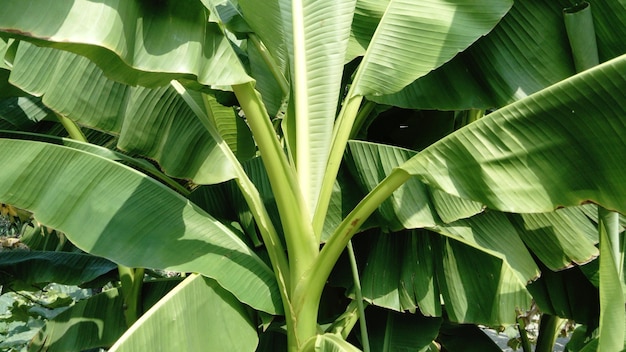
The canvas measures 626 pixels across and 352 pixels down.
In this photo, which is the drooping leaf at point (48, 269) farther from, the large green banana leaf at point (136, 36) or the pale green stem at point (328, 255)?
the large green banana leaf at point (136, 36)

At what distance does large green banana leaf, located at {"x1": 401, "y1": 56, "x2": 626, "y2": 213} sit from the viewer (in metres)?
1.07

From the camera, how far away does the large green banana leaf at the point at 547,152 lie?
3.50ft

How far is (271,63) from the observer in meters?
1.99

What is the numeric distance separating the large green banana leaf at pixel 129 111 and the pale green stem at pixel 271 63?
369 mm

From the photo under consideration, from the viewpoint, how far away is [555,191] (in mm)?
1162

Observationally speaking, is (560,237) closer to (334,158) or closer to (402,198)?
(402,198)

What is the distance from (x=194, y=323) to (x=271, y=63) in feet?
3.16

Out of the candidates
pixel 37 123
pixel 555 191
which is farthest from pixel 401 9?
pixel 37 123

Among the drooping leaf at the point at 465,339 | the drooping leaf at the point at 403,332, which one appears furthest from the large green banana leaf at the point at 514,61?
the drooping leaf at the point at 465,339

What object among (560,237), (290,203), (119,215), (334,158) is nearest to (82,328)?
(119,215)

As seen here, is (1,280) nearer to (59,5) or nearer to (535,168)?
(59,5)

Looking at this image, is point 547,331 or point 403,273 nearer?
point 403,273

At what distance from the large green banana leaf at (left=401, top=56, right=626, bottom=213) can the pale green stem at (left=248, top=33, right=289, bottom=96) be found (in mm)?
814

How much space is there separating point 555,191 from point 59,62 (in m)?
1.50
